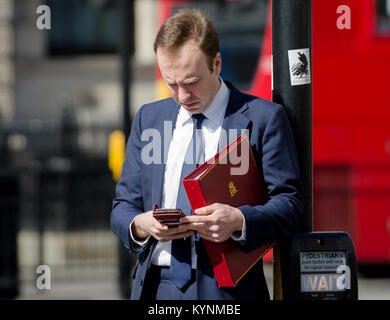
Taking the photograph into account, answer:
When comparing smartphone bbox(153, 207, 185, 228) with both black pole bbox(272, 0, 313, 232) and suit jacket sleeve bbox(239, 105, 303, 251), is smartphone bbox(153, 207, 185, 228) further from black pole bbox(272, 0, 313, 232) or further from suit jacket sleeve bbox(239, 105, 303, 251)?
black pole bbox(272, 0, 313, 232)

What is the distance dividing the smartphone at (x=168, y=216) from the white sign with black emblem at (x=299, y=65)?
72cm

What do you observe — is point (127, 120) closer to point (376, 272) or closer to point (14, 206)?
point (14, 206)

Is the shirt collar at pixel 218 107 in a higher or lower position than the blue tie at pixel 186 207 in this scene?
higher

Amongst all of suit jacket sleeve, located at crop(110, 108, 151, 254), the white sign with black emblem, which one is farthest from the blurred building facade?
the white sign with black emblem

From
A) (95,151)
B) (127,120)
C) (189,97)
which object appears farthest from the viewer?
(95,151)

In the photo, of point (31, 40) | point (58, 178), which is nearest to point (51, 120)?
point (31, 40)

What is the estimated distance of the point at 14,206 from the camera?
8.00 m

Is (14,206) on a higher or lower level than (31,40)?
lower

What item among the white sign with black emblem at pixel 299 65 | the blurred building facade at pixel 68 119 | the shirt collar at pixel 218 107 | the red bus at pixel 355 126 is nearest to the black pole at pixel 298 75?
the white sign with black emblem at pixel 299 65

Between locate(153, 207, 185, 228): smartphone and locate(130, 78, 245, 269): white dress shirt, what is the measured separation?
0.63ft

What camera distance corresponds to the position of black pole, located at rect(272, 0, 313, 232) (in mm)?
2518

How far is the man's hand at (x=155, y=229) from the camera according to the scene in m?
2.16

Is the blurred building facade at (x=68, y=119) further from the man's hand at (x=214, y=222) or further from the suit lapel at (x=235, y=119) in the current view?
the man's hand at (x=214, y=222)

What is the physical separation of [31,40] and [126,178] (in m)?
13.6
